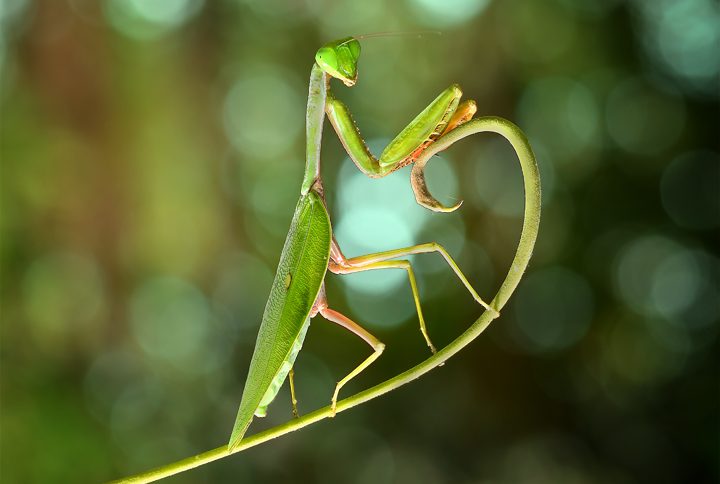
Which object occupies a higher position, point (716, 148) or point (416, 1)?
point (416, 1)

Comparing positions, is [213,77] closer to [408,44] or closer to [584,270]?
[408,44]

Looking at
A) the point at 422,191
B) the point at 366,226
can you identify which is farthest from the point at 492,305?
the point at 366,226

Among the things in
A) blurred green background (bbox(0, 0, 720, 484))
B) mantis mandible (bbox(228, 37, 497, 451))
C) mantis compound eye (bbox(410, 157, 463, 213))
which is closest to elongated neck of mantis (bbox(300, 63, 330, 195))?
mantis mandible (bbox(228, 37, 497, 451))

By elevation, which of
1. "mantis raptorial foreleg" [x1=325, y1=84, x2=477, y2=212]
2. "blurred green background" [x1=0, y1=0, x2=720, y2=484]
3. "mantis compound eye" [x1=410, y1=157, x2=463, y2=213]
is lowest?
"blurred green background" [x1=0, y1=0, x2=720, y2=484]

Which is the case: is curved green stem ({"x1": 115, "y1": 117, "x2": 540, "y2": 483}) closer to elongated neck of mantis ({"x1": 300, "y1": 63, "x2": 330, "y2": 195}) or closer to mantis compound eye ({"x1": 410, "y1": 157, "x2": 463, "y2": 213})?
mantis compound eye ({"x1": 410, "y1": 157, "x2": 463, "y2": 213})

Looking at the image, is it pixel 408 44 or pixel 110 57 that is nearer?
pixel 110 57

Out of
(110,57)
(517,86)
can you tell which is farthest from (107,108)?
(517,86)

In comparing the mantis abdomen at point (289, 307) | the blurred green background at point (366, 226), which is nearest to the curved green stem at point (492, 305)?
the mantis abdomen at point (289, 307)
